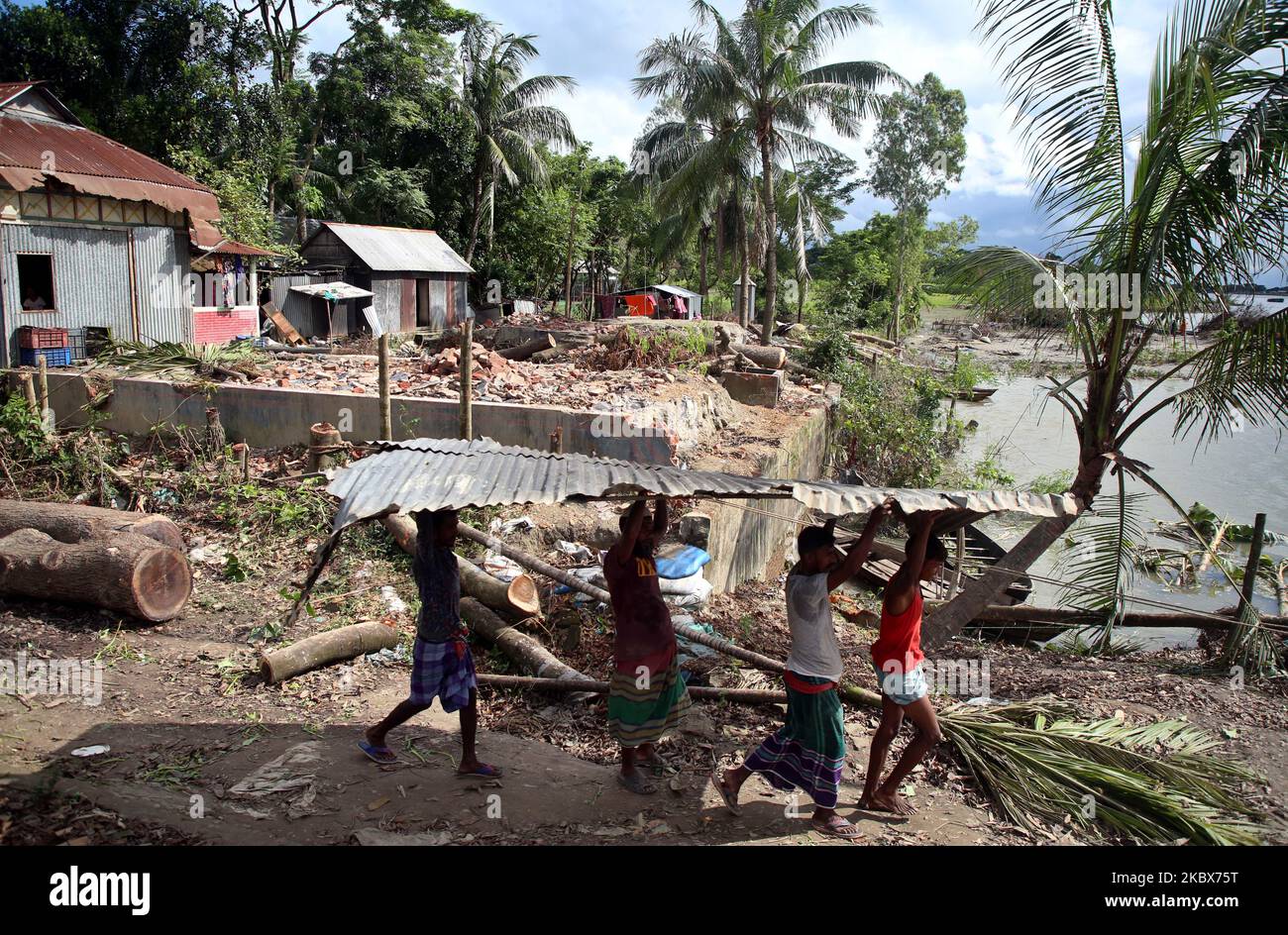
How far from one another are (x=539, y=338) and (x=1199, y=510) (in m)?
12.6

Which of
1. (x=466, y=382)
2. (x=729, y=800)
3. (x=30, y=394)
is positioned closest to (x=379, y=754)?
(x=729, y=800)

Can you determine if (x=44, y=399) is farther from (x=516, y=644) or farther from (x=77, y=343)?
(x=516, y=644)

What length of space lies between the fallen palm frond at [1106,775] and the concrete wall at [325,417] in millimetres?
4789

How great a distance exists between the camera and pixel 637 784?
14.2ft

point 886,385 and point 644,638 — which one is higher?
point 886,385

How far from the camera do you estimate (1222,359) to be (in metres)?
5.69

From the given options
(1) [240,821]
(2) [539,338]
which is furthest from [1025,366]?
(1) [240,821]

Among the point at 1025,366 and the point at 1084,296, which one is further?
the point at 1025,366

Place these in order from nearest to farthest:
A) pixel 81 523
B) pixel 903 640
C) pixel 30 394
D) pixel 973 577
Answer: pixel 903 640 → pixel 81 523 → pixel 973 577 → pixel 30 394

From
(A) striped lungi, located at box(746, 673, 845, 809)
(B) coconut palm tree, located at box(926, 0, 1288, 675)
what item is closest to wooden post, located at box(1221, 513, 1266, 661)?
(B) coconut palm tree, located at box(926, 0, 1288, 675)

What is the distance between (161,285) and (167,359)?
4131mm

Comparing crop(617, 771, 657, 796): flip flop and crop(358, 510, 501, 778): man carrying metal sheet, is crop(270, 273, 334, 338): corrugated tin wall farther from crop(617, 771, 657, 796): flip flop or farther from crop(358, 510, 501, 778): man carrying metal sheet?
crop(617, 771, 657, 796): flip flop

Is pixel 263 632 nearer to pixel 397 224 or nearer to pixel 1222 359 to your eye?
pixel 1222 359
